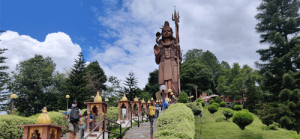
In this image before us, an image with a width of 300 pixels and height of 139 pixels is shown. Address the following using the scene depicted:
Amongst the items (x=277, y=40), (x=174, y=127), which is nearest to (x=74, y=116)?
(x=174, y=127)

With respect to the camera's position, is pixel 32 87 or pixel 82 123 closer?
pixel 82 123

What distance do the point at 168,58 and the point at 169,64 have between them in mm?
614

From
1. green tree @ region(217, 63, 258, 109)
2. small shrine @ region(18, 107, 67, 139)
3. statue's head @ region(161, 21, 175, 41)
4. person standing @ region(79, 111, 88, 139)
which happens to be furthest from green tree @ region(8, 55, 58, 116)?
green tree @ region(217, 63, 258, 109)

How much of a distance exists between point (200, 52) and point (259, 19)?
31.6 m

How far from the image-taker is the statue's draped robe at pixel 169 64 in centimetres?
1853

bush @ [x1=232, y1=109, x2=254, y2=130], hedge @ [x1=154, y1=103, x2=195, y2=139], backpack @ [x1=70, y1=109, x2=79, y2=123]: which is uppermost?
backpack @ [x1=70, y1=109, x2=79, y2=123]

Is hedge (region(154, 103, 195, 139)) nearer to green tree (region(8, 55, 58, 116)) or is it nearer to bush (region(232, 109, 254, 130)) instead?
bush (region(232, 109, 254, 130))

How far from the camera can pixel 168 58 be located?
1891 cm

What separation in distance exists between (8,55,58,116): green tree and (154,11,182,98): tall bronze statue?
14.3 meters

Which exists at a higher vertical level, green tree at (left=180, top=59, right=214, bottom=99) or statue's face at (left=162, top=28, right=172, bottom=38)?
statue's face at (left=162, top=28, right=172, bottom=38)

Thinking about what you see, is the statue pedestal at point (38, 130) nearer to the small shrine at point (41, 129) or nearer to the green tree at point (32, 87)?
the small shrine at point (41, 129)

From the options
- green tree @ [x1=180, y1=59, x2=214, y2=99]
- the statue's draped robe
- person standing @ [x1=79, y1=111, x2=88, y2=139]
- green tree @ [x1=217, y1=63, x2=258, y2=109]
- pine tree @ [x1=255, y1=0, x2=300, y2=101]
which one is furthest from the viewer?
green tree @ [x1=180, y1=59, x2=214, y2=99]

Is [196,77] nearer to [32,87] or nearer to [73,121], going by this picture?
[32,87]

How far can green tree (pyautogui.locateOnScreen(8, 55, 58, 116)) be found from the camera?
23.9 meters
